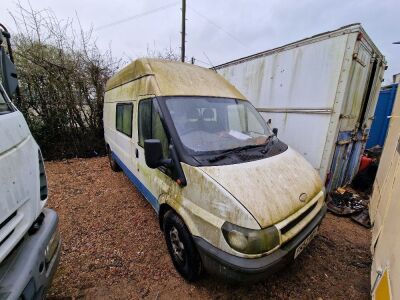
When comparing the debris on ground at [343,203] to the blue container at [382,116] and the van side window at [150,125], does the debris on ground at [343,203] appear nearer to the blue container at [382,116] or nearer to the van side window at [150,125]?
the van side window at [150,125]

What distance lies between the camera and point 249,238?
5.28 ft

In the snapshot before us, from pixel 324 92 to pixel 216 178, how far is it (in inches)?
112

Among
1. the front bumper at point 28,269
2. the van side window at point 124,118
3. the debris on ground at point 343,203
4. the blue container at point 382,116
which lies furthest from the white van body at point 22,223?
the blue container at point 382,116

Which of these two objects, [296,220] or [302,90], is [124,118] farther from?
[302,90]

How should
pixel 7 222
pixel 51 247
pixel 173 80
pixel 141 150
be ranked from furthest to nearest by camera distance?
pixel 141 150, pixel 173 80, pixel 51 247, pixel 7 222

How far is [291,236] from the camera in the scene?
1813mm

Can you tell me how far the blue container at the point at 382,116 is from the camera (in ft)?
23.7

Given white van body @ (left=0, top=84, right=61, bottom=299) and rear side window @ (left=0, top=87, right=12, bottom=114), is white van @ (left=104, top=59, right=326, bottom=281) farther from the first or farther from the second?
rear side window @ (left=0, top=87, right=12, bottom=114)

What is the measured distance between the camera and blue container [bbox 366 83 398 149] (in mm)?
7234

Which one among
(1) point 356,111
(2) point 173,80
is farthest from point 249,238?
(1) point 356,111

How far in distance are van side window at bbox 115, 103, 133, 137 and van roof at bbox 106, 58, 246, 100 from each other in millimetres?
326

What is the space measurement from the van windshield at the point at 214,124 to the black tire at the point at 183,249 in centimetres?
81

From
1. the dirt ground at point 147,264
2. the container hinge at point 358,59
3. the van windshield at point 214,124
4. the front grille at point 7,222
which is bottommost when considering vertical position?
the dirt ground at point 147,264

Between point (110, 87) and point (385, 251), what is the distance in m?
5.53
